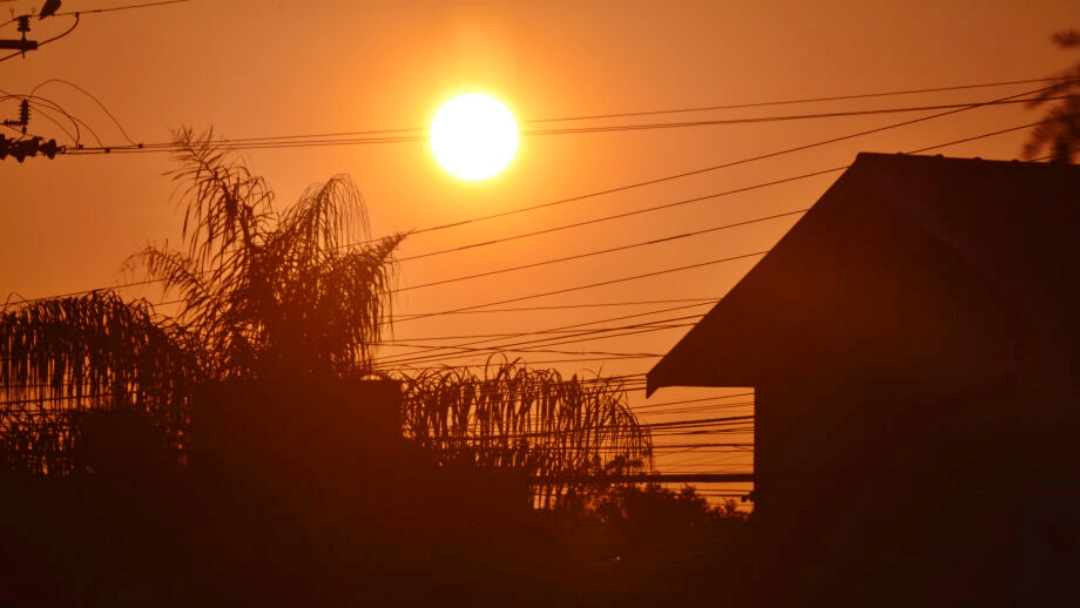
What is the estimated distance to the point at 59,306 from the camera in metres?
13.8

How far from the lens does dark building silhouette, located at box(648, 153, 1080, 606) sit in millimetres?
9680

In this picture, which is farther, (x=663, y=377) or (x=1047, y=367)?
Result: (x=663, y=377)

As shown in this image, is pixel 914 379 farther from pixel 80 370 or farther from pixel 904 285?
pixel 80 370

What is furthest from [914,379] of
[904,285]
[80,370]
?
[80,370]

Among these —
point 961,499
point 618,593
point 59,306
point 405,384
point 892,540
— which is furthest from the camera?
point 59,306

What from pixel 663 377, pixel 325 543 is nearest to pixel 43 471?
pixel 325 543

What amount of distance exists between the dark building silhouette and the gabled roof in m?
0.02

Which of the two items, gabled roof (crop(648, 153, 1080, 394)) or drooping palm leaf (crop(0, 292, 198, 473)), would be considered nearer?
gabled roof (crop(648, 153, 1080, 394))

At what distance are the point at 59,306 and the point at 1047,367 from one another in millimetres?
8990

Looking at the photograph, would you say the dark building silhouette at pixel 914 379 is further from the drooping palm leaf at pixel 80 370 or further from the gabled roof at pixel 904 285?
the drooping palm leaf at pixel 80 370

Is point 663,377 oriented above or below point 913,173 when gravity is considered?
below

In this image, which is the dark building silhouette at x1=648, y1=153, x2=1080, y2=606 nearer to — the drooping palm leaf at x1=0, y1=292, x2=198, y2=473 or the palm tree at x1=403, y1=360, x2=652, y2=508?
the palm tree at x1=403, y1=360, x2=652, y2=508

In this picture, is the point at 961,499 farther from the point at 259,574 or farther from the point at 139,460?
the point at 139,460

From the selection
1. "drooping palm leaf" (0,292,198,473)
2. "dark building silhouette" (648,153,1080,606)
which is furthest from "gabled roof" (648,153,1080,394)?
"drooping palm leaf" (0,292,198,473)
